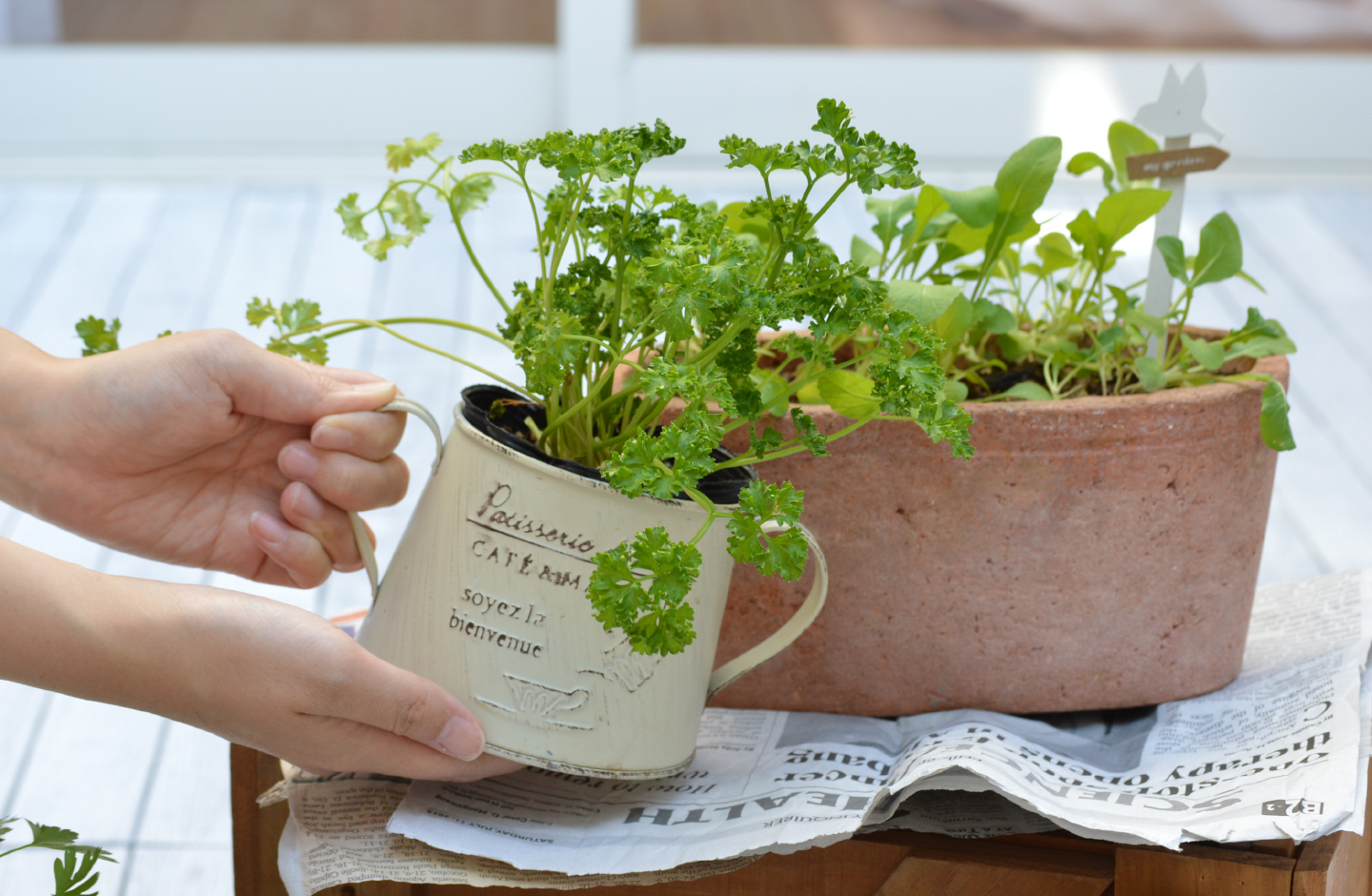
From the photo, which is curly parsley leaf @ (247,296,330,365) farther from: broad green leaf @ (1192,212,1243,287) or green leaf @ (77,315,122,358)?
broad green leaf @ (1192,212,1243,287)

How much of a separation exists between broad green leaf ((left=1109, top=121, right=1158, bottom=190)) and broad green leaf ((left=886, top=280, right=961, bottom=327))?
0.23 meters

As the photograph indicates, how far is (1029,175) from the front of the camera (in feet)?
2.42

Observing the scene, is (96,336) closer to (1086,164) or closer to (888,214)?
(888,214)

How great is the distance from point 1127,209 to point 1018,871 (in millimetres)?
384

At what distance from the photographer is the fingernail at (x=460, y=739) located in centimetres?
63

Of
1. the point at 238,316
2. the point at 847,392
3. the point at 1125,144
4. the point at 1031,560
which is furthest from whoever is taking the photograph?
the point at 238,316

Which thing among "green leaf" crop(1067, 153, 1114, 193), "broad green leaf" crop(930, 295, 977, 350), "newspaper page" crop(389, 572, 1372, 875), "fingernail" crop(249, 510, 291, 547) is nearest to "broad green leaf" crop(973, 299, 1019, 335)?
"broad green leaf" crop(930, 295, 977, 350)

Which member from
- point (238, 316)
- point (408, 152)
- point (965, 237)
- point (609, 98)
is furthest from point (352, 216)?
point (609, 98)

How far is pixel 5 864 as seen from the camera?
1.11 meters

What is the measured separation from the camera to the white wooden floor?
3.92 ft

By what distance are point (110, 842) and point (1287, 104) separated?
2774mm

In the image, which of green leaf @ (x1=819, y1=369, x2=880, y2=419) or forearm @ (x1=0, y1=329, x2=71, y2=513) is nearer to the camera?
green leaf @ (x1=819, y1=369, x2=880, y2=419)

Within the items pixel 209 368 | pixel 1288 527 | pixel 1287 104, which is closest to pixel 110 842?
pixel 209 368

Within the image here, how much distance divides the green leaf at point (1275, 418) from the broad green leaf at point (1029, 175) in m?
0.16
